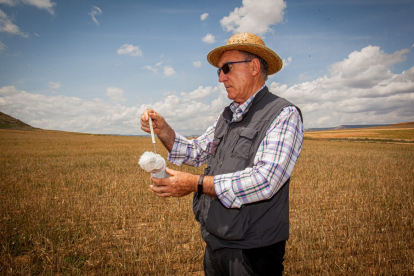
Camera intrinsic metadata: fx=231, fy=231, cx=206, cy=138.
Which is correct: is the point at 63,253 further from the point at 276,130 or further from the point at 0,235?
the point at 276,130

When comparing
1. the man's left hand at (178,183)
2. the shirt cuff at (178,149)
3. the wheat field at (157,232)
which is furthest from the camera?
the wheat field at (157,232)

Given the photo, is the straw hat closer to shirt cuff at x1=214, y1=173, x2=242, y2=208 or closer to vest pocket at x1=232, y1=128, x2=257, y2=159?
vest pocket at x1=232, y1=128, x2=257, y2=159

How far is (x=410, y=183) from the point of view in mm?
8250

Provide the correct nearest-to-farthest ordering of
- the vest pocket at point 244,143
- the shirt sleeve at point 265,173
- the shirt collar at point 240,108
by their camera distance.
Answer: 1. the shirt sleeve at point 265,173
2. the vest pocket at point 244,143
3. the shirt collar at point 240,108

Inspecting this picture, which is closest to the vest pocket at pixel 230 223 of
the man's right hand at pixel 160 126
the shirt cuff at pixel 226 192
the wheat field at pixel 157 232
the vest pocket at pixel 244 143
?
the shirt cuff at pixel 226 192

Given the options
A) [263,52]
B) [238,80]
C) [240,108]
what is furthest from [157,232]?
[263,52]

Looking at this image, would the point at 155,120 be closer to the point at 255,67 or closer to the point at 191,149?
the point at 191,149

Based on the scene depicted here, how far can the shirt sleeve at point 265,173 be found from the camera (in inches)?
55.2

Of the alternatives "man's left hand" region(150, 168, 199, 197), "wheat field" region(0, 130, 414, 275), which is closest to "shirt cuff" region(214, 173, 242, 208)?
"man's left hand" region(150, 168, 199, 197)

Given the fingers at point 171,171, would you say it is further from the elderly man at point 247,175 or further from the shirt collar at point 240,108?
the shirt collar at point 240,108

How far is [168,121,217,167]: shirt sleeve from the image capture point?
228 centimetres

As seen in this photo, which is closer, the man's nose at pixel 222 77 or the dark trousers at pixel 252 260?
the dark trousers at pixel 252 260

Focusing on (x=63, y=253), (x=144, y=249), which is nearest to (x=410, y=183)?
(x=144, y=249)

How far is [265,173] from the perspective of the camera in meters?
1.39
